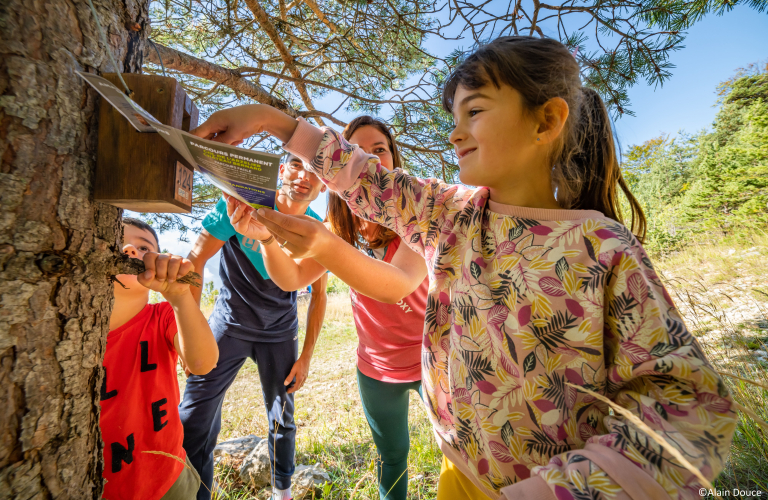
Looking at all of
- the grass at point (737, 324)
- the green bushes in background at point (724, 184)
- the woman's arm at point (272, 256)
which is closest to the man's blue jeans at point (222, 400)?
the woman's arm at point (272, 256)

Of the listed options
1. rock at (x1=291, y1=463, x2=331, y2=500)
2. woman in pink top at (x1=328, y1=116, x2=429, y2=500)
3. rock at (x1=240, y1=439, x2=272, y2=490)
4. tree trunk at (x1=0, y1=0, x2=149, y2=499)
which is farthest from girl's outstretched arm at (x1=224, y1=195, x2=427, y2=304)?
rock at (x1=240, y1=439, x2=272, y2=490)

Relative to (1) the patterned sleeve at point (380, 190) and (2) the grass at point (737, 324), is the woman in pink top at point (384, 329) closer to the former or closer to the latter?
(1) the patterned sleeve at point (380, 190)

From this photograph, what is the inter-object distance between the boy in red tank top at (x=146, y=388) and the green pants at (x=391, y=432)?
0.85m

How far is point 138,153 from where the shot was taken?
2.21 ft

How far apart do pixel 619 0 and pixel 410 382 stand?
8.68ft

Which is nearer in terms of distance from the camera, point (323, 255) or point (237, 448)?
point (323, 255)

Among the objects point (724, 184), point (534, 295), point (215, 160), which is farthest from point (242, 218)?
point (724, 184)

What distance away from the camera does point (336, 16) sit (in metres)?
2.74

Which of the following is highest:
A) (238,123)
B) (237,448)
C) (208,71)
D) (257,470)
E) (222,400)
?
(208,71)

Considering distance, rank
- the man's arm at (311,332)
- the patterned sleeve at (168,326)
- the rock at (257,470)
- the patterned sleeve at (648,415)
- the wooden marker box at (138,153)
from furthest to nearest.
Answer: the rock at (257,470), the man's arm at (311,332), the patterned sleeve at (168,326), the wooden marker box at (138,153), the patterned sleeve at (648,415)

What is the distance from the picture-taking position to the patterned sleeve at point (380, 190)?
3.57ft

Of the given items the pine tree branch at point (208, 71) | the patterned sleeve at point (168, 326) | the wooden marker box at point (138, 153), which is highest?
the pine tree branch at point (208, 71)

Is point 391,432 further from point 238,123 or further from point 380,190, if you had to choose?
point 238,123

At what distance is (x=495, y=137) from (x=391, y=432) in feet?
5.07
